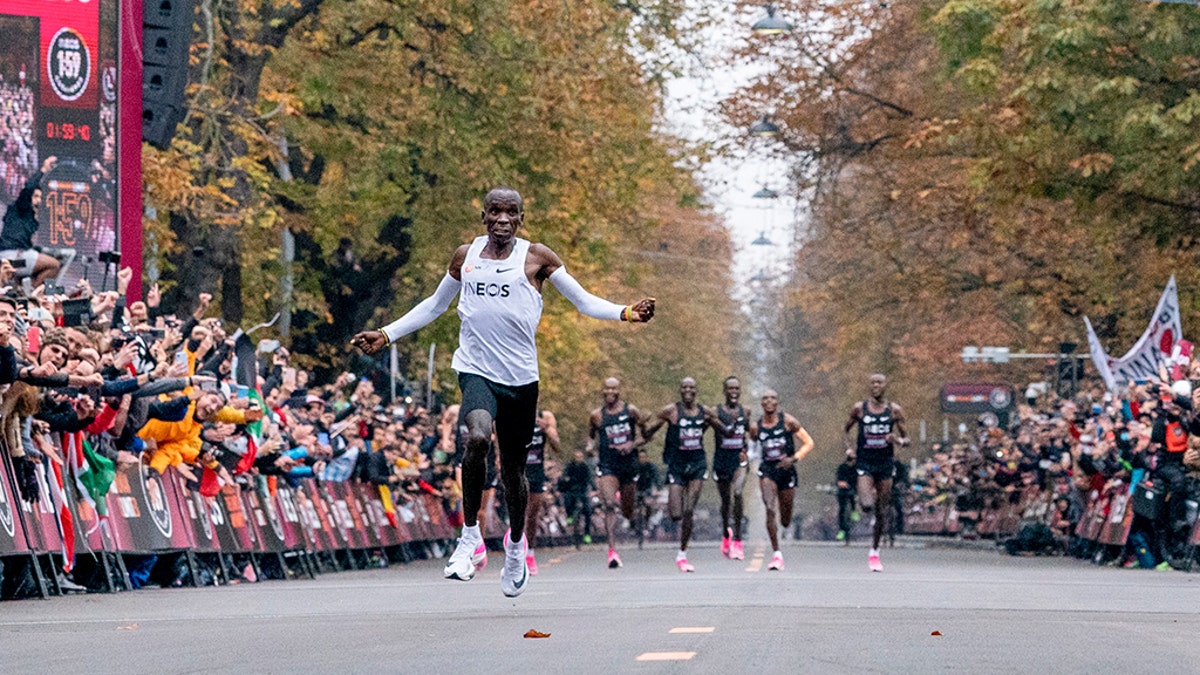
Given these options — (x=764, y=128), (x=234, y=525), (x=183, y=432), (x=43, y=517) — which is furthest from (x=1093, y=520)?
(x=43, y=517)

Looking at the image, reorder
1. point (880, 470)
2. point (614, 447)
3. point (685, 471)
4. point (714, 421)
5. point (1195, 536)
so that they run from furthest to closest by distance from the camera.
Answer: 1. point (685, 471)
2. point (614, 447)
3. point (880, 470)
4. point (714, 421)
5. point (1195, 536)

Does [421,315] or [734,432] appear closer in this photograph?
[421,315]

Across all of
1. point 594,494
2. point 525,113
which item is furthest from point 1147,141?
point 594,494

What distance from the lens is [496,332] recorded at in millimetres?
12109

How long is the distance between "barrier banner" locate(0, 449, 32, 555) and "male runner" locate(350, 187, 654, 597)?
4.22 meters

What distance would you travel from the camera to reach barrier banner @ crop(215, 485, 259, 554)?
20.1m

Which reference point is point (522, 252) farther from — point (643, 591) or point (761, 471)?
point (761, 471)

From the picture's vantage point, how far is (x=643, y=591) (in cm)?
1591

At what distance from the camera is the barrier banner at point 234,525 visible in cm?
2014

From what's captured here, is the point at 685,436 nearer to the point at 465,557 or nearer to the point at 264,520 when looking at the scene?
the point at 264,520

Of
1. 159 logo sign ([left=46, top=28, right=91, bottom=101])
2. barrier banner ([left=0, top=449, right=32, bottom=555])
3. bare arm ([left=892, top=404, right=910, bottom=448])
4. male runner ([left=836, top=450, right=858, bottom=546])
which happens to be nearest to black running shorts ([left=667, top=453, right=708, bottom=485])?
bare arm ([left=892, top=404, right=910, bottom=448])

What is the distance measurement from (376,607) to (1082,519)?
1859 centimetres

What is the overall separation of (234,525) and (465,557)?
8.85 m

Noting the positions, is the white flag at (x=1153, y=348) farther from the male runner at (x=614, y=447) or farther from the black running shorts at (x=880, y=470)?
the male runner at (x=614, y=447)
